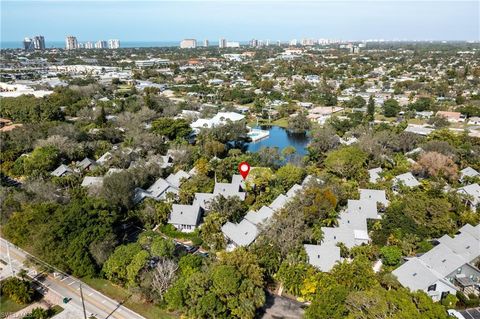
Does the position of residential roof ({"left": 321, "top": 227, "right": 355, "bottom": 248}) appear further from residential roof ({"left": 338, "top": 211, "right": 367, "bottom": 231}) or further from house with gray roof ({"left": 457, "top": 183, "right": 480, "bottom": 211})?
house with gray roof ({"left": 457, "top": 183, "right": 480, "bottom": 211})

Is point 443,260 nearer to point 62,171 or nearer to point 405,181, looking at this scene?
point 405,181

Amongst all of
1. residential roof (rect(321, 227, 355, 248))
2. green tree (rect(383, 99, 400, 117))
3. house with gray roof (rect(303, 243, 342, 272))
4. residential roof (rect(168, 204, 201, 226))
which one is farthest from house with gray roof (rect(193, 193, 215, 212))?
green tree (rect(383, 99, 400, 117))

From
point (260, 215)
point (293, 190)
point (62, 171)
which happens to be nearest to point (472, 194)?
point (293, 190)

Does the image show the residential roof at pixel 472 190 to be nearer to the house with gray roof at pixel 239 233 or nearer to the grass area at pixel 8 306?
the house with gray roof at pixel 239 233

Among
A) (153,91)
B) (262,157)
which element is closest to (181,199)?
(262,157)

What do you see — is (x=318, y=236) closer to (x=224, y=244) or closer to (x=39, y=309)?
(x=224, y=244)

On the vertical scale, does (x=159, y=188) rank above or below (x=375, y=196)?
below

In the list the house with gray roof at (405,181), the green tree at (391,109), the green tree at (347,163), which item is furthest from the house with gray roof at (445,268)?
the green tree at (391,109)
